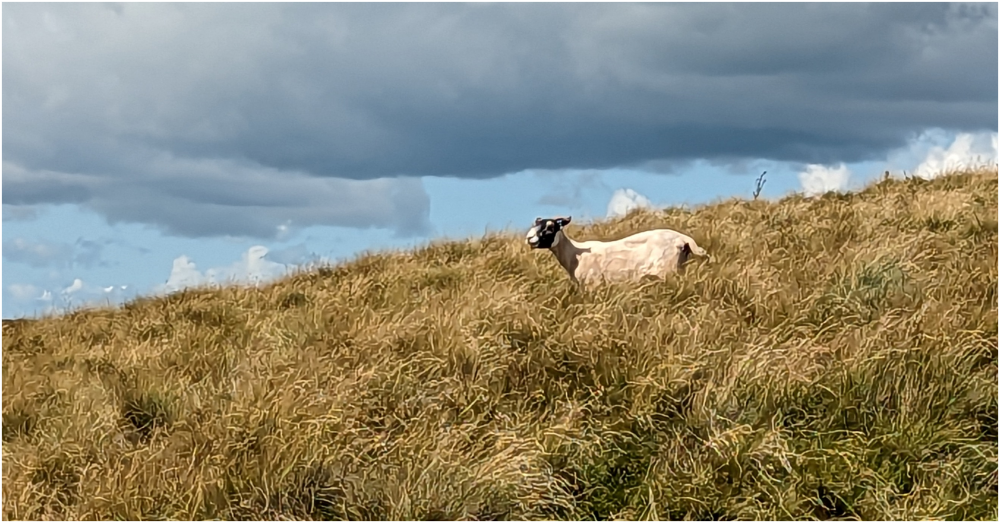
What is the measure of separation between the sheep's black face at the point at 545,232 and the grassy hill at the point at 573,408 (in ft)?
3.51

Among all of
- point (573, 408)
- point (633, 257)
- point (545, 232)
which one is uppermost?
point (545, 232)

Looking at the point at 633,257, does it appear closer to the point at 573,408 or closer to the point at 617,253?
the point at 617,253

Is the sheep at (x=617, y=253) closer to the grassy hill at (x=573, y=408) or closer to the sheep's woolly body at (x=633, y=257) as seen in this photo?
the sheep's woolly body at (x=633, y=257)

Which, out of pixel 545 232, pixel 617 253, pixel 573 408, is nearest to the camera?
pixel 573 408

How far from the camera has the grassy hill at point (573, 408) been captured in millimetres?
4773

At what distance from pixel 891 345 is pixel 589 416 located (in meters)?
2.10

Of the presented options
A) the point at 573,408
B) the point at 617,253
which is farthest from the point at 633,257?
the point at 573,408

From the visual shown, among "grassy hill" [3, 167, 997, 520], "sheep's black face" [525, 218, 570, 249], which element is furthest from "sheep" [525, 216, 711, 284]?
"grassy hill" [3, 167, 997, 520]

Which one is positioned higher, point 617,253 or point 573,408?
point 617,253

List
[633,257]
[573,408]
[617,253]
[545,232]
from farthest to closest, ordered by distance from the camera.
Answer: [545,232], [617,253], [633,257], [573,408]

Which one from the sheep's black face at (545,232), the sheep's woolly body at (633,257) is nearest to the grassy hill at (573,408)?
the sheep's woolly body at (633,257)

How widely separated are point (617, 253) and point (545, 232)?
804 mm

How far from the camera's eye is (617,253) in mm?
9125

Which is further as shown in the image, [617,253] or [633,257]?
[617,253]
